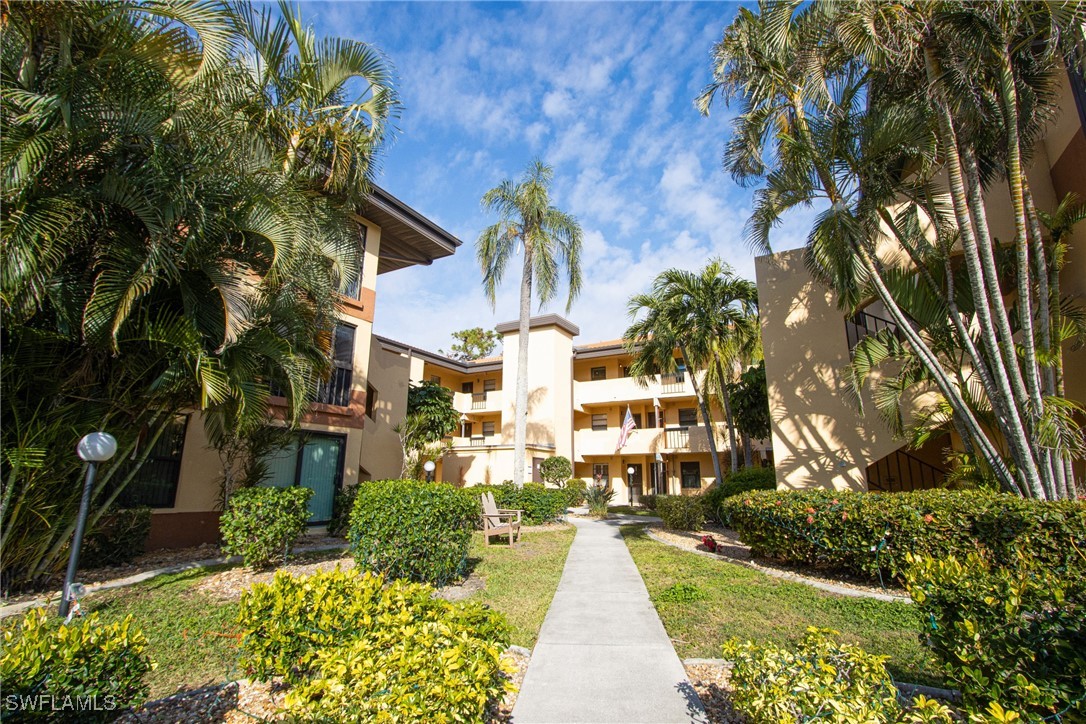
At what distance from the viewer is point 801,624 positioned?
5.41 m

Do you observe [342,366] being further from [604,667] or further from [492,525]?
[604,667]

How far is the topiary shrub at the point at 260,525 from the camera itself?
25.6 ft

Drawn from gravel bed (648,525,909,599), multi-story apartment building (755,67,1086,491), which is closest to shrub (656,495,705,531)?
gravel bed (648,525,909,599)

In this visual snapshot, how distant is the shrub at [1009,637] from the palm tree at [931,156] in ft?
18.5

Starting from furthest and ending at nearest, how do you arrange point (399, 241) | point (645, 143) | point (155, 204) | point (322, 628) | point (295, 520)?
point (399, 241), point (645, 143), point (295, 520), point (155, 204), point (322, 628)

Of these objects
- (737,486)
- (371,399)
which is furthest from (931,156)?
(371,399)

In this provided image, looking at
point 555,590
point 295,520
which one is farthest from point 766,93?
point 295,520

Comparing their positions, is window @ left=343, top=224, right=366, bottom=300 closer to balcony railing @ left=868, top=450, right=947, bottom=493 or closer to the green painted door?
the green painted door

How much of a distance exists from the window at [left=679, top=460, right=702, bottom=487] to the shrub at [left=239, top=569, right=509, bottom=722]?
23.3 m

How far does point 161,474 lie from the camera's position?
1002cm

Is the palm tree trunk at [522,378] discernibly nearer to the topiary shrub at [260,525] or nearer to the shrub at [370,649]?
the topiary shrub at [260,525]

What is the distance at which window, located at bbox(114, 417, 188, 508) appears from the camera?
31.4ft

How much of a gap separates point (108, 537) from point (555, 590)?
774 centimetres

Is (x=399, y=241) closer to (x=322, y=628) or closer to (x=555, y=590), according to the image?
(x=555, y=590)
